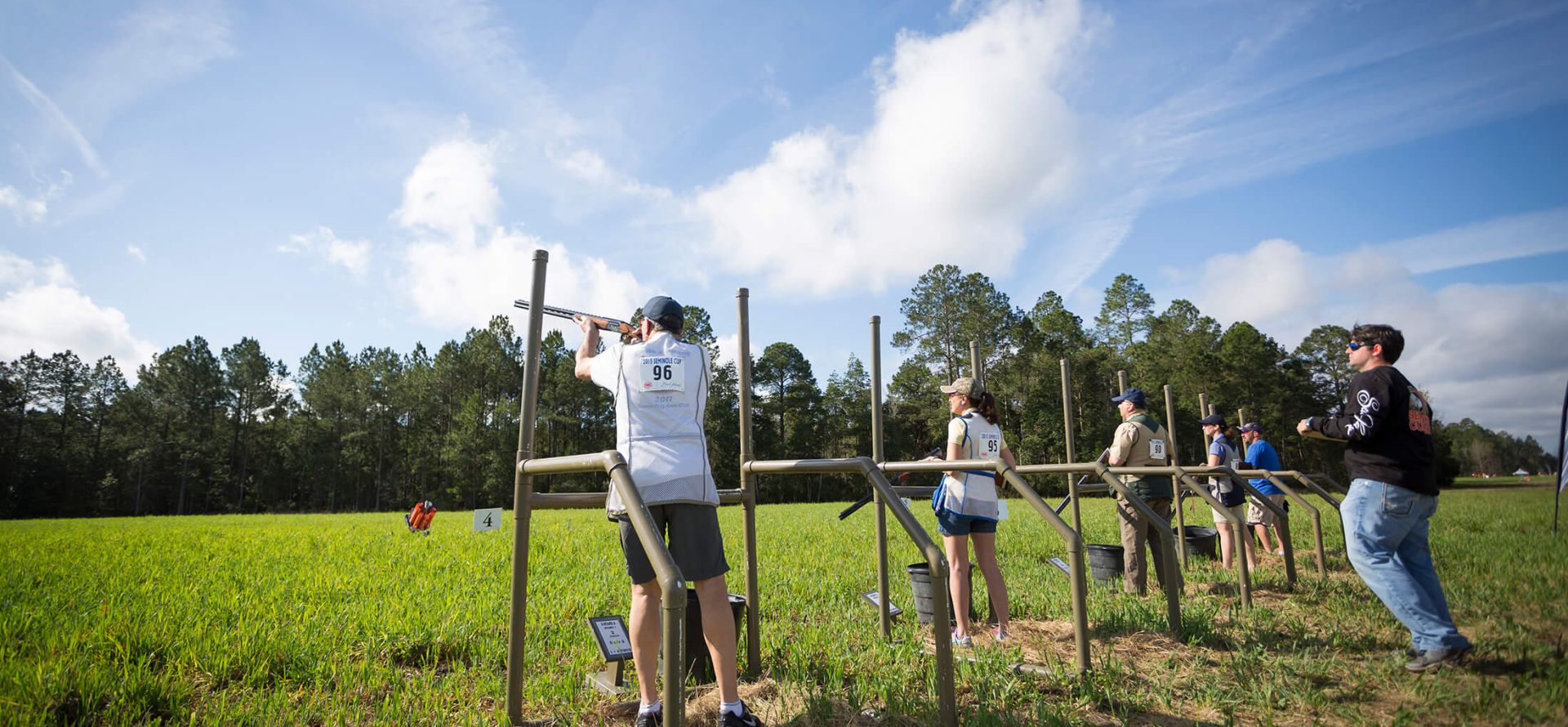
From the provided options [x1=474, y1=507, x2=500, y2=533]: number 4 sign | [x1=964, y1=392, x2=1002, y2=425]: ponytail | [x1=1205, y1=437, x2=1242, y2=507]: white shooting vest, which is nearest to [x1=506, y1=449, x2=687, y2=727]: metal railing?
[x1=474, y1=507, x2=500, y2=533]: number 4 sign

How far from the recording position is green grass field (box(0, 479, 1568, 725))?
93.0 inches

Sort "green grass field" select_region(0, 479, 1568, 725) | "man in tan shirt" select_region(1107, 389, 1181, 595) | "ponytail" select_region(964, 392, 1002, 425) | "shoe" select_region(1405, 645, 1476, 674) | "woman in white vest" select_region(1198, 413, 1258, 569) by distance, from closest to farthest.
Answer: "green grass field" select_region(0, 479, 1568, 725), "shoe" select_region(1405, 645, 1476, 674), "ponytail" select_region(964, 392, 1002, 425), "man in tan shirt" select_region(1107, 389, 1181, 595), "woman in white vest" select_region(1198, 413, 1258, 569)

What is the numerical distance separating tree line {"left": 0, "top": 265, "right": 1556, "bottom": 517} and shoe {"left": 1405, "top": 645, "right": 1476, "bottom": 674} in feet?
110

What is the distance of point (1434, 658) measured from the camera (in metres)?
2.91

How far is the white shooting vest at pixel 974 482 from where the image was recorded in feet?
14.3

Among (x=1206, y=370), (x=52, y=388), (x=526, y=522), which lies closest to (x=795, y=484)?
(x=1206, y=370)

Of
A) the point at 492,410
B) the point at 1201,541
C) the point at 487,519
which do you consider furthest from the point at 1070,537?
the point at 492,410

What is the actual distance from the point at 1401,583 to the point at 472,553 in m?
9.11

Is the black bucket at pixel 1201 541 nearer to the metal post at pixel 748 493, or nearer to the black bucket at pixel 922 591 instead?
the black bucket at pixel 922 591

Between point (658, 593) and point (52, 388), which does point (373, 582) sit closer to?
point (658, 593)

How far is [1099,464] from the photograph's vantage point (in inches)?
196

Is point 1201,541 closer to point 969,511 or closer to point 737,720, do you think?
point 969,511

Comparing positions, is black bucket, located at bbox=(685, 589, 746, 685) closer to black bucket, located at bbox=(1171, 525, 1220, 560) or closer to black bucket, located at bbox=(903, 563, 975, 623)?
black bucket, located at bbox=(903, 563, 975, 623)

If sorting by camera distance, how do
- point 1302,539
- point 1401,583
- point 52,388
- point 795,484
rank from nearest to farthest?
point 1401,583, point 1302,539, point 795,484, point 52,388
